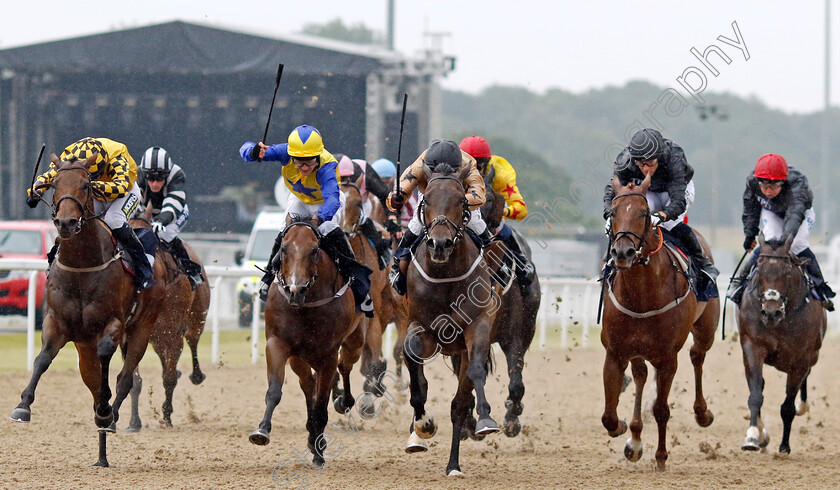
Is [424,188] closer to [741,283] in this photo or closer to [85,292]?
[85,292]

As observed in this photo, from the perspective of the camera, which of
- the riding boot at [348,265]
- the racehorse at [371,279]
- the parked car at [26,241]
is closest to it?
the riding boot at [348,265]

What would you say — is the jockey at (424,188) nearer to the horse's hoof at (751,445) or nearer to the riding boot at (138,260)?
the riding boot at (138,260)

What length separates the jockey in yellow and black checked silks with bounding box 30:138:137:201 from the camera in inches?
269

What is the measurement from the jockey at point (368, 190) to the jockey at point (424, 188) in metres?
1.60

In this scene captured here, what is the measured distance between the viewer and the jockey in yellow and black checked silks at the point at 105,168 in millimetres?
6836

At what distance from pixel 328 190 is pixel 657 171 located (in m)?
2.17

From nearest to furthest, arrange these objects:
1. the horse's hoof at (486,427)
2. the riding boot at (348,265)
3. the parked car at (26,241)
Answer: the horse's hoof at (486,427), the riding boot at (348,265), the parked car at (26,241)

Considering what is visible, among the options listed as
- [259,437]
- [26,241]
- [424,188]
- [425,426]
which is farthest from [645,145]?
[26,241]

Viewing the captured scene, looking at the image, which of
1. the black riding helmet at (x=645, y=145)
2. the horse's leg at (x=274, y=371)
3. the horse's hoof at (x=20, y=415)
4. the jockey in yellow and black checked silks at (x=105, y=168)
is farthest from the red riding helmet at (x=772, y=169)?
the horse's hoof at (x=20, y=415)

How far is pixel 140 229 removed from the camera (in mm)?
7809

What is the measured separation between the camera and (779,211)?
8250mm

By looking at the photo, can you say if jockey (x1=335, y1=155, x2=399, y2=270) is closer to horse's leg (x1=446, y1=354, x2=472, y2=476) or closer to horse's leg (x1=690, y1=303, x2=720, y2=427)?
horse's leg (x1=446, y1=354, x2=472, y2=476)

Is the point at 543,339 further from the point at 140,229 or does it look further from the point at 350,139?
the point at 140,229

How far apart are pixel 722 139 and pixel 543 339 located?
53.0 m
